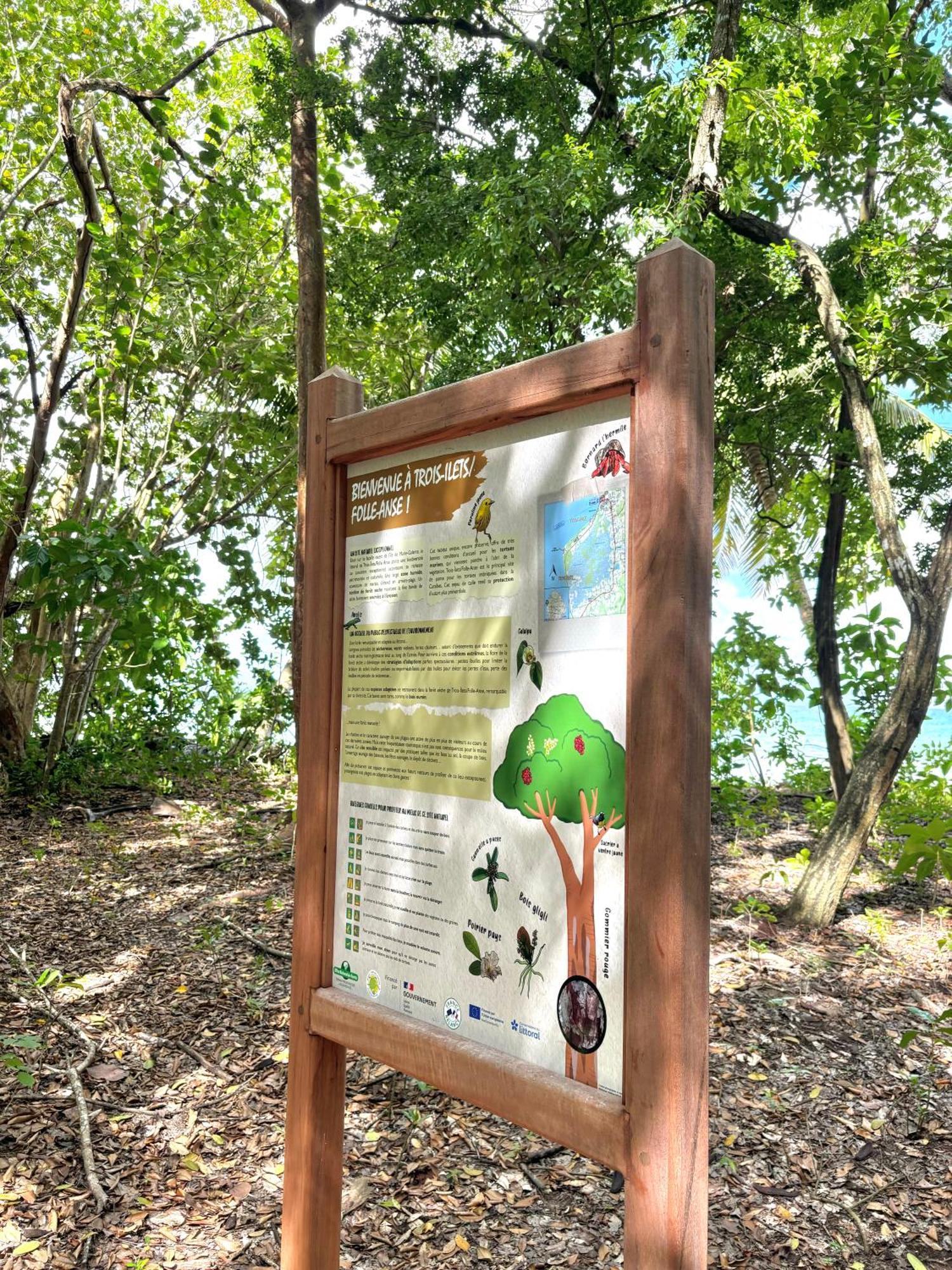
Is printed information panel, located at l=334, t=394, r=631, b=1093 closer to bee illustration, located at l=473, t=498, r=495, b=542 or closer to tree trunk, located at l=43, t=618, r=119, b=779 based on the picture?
bee illustration, located at l=473, t=498, r=495, b=542

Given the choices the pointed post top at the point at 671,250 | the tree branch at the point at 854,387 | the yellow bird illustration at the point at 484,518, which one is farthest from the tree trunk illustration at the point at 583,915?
the tree branch at the point at 854,387

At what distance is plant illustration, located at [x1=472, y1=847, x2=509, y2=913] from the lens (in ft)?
5.71

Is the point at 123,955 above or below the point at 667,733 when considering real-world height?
below

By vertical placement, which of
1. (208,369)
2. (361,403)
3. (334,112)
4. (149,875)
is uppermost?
(334,112)

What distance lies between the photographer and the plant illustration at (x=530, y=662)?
1.70m

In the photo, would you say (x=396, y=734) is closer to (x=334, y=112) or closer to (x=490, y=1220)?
(x=490, y=1220)

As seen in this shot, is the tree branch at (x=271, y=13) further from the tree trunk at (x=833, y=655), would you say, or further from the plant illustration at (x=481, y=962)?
the plant illustration at (x=481, y=962)

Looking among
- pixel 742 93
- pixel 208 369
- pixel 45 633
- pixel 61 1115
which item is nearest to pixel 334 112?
pixel 208 369

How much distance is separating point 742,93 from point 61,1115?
604cm

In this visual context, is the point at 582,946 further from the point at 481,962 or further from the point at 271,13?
the point at 271,13

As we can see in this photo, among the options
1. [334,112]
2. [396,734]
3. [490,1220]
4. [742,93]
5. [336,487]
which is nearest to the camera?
[396,734]

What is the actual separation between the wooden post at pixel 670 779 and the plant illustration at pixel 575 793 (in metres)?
0.08

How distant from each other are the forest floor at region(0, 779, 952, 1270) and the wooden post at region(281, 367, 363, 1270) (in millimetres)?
486

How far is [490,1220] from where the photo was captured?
104 inches
